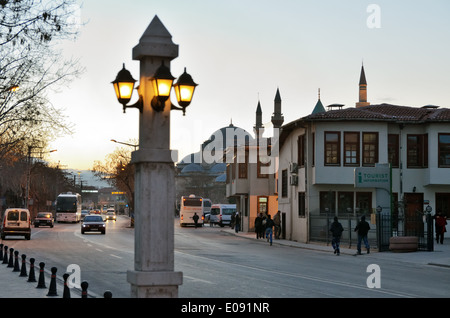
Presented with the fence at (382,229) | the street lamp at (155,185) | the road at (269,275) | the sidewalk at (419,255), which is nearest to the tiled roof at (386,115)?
the fence at (382,229)

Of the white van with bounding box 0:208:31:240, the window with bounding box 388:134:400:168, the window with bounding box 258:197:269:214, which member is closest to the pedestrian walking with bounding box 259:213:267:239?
the window with bounding box 388:134:400:168

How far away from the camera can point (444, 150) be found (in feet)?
149

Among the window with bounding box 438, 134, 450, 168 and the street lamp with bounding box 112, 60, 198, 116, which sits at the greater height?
the window with bounding box 438, 134, 450, 168

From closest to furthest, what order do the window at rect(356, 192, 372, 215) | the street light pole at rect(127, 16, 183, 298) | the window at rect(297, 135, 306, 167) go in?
1. the street light pole at rect(127, 16, 183, 298)
2. the window at rect(356, 192, 372, 215)
3. the window at rect(297, 135, 306, 167)

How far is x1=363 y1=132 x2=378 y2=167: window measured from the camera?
44.0 m

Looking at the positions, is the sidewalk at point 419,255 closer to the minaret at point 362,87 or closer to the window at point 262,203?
the window at point 262,203

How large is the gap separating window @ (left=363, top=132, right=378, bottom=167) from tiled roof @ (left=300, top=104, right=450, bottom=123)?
3.76ft

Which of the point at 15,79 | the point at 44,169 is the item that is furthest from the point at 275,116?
the point at 15,79

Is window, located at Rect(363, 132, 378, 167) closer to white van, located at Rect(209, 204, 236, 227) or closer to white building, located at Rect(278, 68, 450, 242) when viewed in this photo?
white building, located at Rect(278, 68, 450, 242)

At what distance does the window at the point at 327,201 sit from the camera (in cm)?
4378

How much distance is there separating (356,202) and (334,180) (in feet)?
6.96

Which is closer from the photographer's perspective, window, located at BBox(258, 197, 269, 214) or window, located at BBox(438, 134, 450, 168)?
window, located at BBox(438, 134, 450, 168)

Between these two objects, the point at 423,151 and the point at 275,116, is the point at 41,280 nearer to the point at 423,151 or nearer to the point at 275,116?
the point at 423,151

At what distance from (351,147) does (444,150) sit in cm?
624
